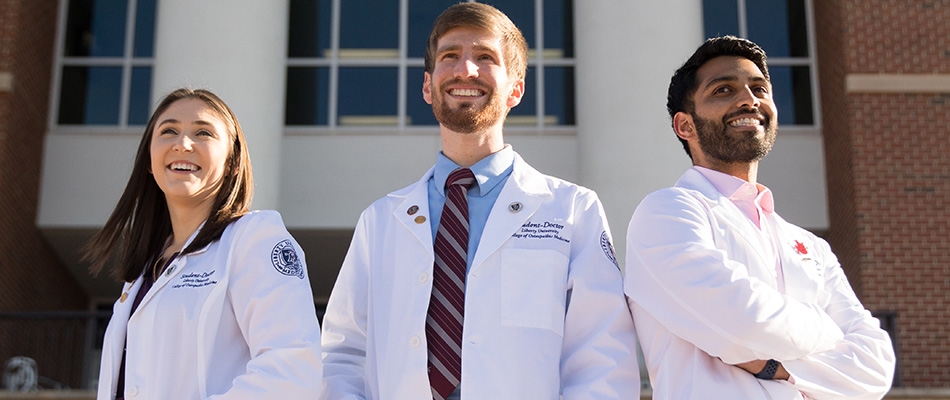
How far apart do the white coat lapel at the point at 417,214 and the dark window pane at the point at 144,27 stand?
36.9ft

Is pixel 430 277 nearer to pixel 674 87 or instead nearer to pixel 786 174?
pixel 674 87

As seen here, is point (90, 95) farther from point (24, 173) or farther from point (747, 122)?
point (747, 122)

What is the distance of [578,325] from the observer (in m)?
3.44

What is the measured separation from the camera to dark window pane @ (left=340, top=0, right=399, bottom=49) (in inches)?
555

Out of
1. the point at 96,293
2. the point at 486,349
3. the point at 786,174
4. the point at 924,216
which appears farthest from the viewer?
the point at 96,293

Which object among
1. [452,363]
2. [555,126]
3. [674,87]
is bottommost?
[452,363]

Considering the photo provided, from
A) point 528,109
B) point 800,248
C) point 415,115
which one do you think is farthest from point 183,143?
point 528,109

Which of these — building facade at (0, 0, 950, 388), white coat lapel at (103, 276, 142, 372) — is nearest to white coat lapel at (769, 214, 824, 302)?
white coat lapel at (103, 276, 142, 372)

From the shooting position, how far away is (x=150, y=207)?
3.95 m

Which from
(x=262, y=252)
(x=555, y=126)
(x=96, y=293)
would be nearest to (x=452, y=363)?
(x=262, y=252)

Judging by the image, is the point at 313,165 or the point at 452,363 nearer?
the point at 452,363

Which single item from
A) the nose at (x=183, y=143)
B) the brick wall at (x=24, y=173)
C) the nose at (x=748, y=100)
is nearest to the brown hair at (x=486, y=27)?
the nose at (x=748, y=100)

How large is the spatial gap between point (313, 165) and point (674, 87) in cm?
972

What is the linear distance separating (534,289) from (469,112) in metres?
0.70
